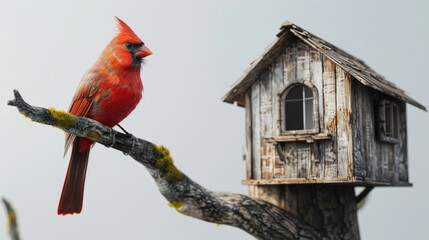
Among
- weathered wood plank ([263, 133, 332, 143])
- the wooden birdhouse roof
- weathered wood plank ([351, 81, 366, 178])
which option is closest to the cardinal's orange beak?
the wooden birdhouse roof

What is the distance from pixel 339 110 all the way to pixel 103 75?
9.43 ft

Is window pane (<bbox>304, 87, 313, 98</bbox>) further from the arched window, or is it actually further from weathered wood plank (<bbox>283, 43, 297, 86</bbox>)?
weathered wood plank (<bbox>283, 43, 297, 86</bbox>)

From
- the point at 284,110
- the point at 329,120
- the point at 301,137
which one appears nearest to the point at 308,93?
the point at 284,110

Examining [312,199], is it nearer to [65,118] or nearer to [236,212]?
[236,212]

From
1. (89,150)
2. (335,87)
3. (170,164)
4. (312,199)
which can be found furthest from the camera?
(312,199)

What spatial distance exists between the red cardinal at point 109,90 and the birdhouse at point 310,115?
230cm

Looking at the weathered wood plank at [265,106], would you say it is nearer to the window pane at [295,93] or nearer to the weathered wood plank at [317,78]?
the window pane at [295,93]

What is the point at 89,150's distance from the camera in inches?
222

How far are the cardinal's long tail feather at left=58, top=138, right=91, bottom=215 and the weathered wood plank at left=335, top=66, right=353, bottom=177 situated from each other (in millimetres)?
2833

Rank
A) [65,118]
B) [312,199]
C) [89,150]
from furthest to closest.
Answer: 1. [312,199]
2. [89,150]
3. [65,118]

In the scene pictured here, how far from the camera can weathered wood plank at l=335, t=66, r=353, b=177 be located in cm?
687

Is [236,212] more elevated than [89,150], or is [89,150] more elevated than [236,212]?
[89,150]

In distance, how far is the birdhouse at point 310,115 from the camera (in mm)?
6941

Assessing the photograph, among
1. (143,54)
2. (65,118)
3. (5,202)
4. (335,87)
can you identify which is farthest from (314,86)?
(5,202)
